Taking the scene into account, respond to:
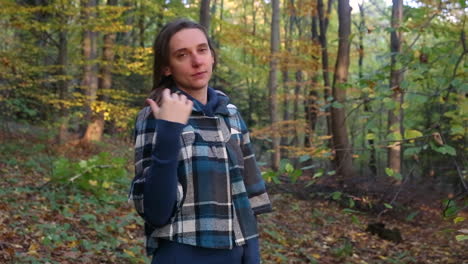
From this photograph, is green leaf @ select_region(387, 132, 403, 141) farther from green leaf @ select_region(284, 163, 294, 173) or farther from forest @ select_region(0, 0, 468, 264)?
green leaf @ select_region(284, 163, 294, 173)

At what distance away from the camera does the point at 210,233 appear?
1674 mm

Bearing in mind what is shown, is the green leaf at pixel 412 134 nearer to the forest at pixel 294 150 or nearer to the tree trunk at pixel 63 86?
the forest at pixel 294 150

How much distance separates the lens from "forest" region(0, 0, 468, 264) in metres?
3.29

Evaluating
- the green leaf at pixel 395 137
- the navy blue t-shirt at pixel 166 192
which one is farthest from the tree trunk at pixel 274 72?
the navy blue t-shirt at pixel 166 192

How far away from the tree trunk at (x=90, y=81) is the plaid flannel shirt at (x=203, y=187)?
1022 centimetres

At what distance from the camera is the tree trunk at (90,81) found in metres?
11.5

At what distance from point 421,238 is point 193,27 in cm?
822

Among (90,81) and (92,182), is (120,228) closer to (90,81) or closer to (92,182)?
(92,182)

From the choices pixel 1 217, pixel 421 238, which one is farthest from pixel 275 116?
pixel 1 217

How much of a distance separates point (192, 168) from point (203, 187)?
0.28 feet

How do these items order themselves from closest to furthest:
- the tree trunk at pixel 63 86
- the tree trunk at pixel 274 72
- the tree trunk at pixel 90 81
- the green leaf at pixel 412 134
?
1. the green leaf at pixel 412 134
2. the tree trunk at pixel 63 86
3. the tree trunk at pixel 90 81
4. the tree trunk at pixel 274 72

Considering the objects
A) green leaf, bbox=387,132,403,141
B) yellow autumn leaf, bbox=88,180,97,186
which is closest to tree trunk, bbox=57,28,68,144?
yellow autumn leaf, bbox=88,180,97,186

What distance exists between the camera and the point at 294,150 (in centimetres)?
1436

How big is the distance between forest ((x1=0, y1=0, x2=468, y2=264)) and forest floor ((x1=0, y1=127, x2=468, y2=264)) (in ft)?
0.09
